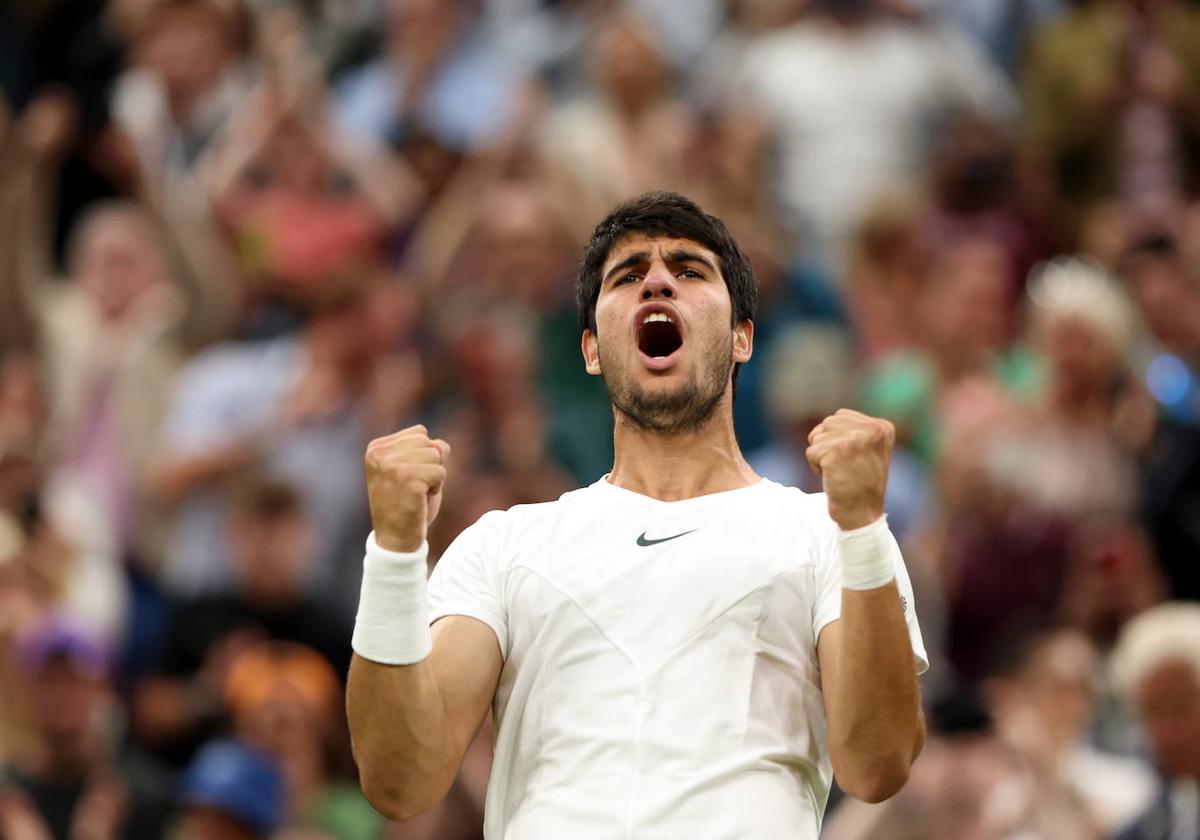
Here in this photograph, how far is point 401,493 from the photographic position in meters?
3.99

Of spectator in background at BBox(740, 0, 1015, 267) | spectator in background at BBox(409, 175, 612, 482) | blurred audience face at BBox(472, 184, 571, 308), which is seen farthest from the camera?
spectator in background at BBox(740, 0, 1015, 267)

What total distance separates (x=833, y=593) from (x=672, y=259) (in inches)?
32.0

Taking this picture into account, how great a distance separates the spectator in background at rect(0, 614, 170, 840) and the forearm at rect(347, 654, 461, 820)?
3.46 m

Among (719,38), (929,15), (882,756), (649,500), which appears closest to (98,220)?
(719,38)

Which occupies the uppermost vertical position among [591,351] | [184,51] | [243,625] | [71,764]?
[184,51]

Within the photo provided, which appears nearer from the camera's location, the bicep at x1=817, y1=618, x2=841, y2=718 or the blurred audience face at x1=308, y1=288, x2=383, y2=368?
the bicep at x1=817, y1=618, x2=841, y2=718

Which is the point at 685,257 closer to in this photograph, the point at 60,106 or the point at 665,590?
the point at 665,590

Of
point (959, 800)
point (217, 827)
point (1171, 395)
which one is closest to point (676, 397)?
point (959, 800)

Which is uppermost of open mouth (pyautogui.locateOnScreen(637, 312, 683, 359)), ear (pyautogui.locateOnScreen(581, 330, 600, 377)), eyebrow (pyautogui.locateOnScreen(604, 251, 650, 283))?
eyebrow (pyautogui.locateOnScreen(604, 251, 650, 283))

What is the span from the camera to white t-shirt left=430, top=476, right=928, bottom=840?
396 cm

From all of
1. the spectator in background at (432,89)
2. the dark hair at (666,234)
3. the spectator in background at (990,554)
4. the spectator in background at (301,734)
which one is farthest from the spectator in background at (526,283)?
the dark hair at (666,234)

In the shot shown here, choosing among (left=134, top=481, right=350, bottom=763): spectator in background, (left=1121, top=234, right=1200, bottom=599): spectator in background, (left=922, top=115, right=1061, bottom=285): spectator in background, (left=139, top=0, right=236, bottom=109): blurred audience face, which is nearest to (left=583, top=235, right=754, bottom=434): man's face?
(left=134, top=481, right=350, bottom=763): spectator in background

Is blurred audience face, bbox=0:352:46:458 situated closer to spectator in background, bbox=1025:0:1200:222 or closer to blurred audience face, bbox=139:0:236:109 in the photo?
blurred audience face, bbox=139:0:236:109

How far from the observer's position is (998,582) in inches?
324
